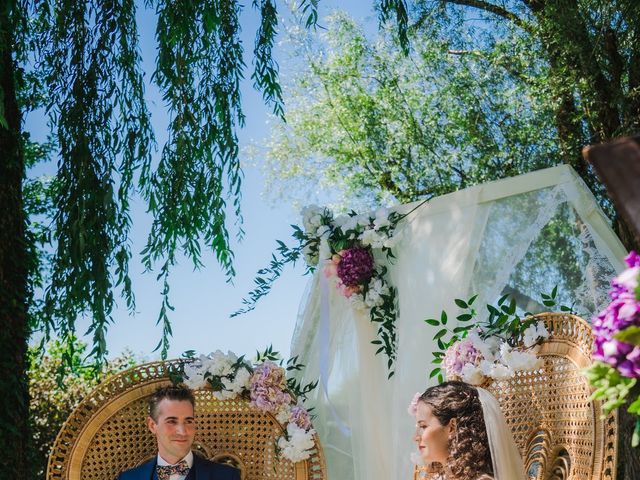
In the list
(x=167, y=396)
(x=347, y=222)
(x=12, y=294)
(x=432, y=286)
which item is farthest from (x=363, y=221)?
(x=12, y=294)

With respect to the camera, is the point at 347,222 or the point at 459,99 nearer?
the point at 347,222

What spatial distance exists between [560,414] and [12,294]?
2.74 meters

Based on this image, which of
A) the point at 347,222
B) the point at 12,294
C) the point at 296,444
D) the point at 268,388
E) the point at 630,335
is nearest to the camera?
the point at 630,335

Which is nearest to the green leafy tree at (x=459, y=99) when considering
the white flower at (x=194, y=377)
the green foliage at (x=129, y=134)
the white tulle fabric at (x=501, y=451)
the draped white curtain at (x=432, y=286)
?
the draped white curtain at (x=432, y=286)

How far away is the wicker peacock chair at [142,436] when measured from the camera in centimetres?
339

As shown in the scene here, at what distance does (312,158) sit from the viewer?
7559 millimetres

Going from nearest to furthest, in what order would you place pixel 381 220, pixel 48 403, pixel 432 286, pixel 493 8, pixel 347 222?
pixel 432 286 < pixel 381 220 < pixel 347 222 < pixel 493 8 < pixel 48 403

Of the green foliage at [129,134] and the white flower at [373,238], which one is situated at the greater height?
the green foliage at [129,134]

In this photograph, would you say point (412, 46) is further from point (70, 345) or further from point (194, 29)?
point (70, 345)

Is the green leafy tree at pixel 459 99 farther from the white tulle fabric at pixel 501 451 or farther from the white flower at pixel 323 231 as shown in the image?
the white tulle fabric at pixel 501 451

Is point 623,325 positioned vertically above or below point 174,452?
below

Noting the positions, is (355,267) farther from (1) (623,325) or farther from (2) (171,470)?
(1) (623,325)

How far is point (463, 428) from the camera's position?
3.00 meters

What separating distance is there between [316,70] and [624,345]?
6.13 meters
